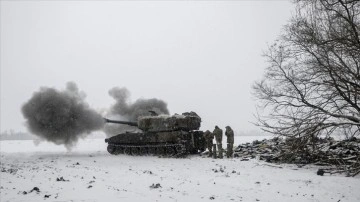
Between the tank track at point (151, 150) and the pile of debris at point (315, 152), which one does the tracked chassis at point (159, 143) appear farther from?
the pile of debris at point (315, 152)

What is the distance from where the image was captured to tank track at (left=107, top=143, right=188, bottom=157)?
17.6m

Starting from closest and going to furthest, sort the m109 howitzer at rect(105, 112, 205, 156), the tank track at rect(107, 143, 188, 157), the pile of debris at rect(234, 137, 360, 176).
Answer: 1. the pile of debris at rect(234, 137, 360, 176)
2. the tank track at rect(107, 143, 188, 157)
3. the m109 howitzer at rect(105, 112, 205, 156)

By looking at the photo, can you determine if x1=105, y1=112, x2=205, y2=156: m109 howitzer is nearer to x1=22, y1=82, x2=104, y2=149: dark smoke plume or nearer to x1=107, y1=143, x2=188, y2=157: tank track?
x1=107, y1=143, x2=188, y2=157: tank track

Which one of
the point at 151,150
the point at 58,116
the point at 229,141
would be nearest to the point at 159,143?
the point at 151,150

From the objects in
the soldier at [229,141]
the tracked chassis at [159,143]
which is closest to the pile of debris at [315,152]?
the soldier at [229,141]

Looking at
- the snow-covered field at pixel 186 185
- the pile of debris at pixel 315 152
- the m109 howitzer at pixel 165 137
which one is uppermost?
the m109 howitzer at pixel 165 137

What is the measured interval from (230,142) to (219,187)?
7.88 metres

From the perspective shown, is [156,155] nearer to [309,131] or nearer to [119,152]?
[119,152]

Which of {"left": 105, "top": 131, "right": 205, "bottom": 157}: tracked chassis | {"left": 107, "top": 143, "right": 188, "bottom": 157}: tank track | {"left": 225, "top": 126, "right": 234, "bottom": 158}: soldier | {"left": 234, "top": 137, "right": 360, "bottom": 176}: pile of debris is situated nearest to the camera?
{"left": 234, "top": 137, "right": 360, "bottom": 176}: pile of debris

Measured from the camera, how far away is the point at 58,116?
74.0 feet

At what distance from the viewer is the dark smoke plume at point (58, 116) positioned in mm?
22562

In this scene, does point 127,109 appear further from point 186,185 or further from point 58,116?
point 186,185

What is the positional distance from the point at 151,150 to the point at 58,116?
7717mm

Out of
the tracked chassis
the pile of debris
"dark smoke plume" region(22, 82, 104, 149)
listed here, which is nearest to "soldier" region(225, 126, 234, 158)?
the pile of debris
